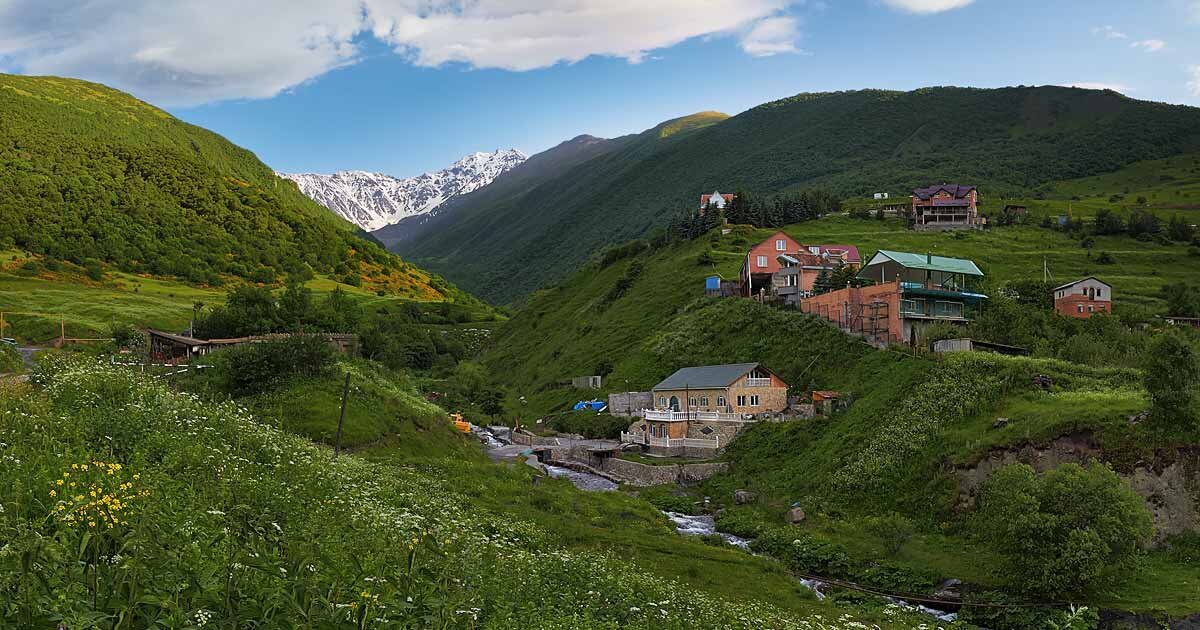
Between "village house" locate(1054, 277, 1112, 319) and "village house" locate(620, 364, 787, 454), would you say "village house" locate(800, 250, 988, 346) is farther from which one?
"village house" locate(1054, 277, 1112, 319)

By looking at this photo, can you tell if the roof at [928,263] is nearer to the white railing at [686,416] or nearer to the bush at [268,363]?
the white railing at [686,416]

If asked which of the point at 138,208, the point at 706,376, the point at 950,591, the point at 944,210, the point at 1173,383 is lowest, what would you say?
the point at 950,591

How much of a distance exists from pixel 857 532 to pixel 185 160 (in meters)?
149

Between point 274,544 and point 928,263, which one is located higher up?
point 928,263

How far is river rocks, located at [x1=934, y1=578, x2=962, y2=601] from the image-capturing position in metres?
30.5

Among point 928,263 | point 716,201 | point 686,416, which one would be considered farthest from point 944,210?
point 686,416

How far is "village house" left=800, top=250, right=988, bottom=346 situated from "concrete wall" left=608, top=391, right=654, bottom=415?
1547 centimetres

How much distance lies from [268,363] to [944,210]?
102962 millimetres

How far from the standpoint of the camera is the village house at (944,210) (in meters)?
112

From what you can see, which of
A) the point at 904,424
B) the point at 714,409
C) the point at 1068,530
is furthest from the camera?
the point at 714,409

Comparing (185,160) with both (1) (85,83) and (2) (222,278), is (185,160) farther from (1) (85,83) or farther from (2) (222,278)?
(1) (85,83)

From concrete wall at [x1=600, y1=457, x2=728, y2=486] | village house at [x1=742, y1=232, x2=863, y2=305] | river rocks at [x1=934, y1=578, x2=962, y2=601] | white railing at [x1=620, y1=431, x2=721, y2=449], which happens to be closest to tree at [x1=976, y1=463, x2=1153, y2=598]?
river rocks at [x1=934, y1=578, x2=962, y2=601]

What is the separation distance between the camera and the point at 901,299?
54781 mm

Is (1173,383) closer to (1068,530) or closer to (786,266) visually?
(1068,530)
